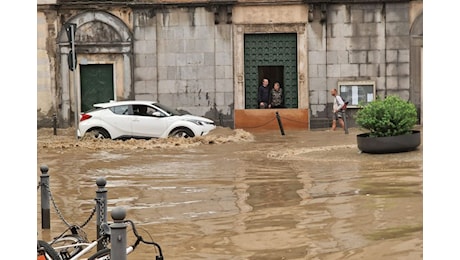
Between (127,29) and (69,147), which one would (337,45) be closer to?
(127,29)

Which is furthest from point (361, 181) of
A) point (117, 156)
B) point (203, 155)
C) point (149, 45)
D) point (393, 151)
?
point (149, 45)

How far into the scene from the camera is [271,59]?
22.5m

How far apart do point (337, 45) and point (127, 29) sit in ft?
17.7

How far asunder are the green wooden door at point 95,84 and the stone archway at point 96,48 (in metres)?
0.12

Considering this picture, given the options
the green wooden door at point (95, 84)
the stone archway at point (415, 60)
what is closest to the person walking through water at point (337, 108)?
the stone archway at point (415, 60)

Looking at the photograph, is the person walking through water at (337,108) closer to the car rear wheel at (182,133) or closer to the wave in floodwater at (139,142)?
the wave in floodwater at (139,142)

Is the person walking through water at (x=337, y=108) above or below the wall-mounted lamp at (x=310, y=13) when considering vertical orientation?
below

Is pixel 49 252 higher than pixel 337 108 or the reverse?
the reverse

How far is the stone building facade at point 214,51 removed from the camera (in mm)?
22156

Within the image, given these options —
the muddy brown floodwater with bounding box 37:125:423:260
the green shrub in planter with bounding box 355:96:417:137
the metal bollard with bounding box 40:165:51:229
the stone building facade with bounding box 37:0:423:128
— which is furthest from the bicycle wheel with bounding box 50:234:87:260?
the stone building facade with bounding box 37:0:423:128

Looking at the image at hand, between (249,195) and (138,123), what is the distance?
8710mm

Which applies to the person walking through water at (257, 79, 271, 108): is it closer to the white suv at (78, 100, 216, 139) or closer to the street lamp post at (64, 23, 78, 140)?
the white suv at (78, 100, 216, 139)

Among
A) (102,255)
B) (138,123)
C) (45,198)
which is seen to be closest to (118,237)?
(102,255)

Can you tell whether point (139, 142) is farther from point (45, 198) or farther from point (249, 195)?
point (45, 198)
